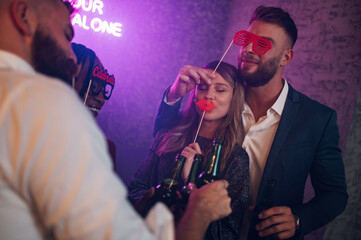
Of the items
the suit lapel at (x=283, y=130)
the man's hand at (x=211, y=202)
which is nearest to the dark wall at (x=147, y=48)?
the suit lapel at (x=283, y=130)

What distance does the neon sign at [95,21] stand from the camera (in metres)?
3.65

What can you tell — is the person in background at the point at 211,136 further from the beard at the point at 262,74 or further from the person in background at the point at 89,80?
the person in background at the point at 89,80

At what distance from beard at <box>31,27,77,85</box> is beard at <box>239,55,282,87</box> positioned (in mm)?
1337

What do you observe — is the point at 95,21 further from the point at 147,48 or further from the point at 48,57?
the point at 48,57

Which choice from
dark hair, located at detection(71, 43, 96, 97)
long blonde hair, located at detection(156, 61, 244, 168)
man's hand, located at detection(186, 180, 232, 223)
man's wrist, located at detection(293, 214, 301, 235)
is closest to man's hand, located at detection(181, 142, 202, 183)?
long blonde hair, located at detection(156, 61, 244, 168)

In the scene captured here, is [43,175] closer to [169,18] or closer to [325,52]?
[325,52]

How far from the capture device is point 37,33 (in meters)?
0.82

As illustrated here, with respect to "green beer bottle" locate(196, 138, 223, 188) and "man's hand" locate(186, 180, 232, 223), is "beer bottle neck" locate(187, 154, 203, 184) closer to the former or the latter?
"green beer bottle" locate(196, 138, 223, 188)

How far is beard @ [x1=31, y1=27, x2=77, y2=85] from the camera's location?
82cm

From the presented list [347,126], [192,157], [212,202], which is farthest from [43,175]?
[347,126]

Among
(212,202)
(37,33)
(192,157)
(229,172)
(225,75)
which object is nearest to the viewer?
(37,33)

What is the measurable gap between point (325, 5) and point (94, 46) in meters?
2.98

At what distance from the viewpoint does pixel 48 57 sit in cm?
84

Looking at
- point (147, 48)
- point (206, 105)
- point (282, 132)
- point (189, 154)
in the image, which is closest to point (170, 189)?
point (189, 154)
